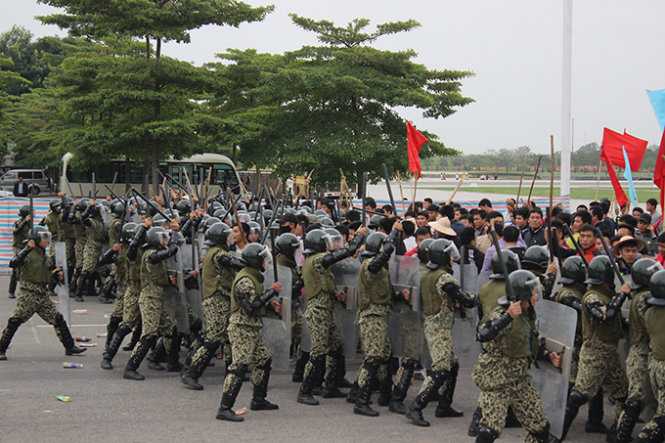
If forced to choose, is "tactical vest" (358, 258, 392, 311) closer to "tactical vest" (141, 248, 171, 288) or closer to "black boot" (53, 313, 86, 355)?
"tactical vest" (141, 248, 171, 288)

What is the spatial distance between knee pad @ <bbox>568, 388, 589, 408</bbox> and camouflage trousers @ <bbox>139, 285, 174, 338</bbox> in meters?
4.78

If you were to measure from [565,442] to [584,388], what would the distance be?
21.4 inches

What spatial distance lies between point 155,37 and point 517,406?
21.6 meters

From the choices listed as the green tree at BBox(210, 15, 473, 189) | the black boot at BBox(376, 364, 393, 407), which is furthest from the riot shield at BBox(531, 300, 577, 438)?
the green tree at BBox(210, 15, 473, 189)

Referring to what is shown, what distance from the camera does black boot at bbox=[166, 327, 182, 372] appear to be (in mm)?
11141

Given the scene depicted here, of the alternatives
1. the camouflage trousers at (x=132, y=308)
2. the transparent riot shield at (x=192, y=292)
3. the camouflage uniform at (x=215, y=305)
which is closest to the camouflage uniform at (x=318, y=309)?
the camouflage uniform at (x=215, y=305)

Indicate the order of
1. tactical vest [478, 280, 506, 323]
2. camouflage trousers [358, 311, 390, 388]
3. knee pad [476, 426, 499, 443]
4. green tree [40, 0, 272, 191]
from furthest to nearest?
Result: green tree [40, 0, 272, 191] → camouflage trousers [358, 311, 390, 388] → tactical vest [478, 280, 506, 323] → knee pad [476, 426, 499, 443]

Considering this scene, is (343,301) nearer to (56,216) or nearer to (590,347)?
(590,347)

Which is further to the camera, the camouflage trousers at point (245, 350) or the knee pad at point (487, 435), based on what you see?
the camouflage trousers at point (245, 350)

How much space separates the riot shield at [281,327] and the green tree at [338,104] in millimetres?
18119

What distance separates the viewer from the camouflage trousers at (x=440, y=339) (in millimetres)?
8547

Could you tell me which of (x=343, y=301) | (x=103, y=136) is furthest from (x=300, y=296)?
(x=103, y=136)

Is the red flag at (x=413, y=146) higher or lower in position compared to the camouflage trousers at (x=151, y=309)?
higher

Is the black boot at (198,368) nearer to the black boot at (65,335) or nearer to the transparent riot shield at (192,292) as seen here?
the transparent riot shield at (192,292)
